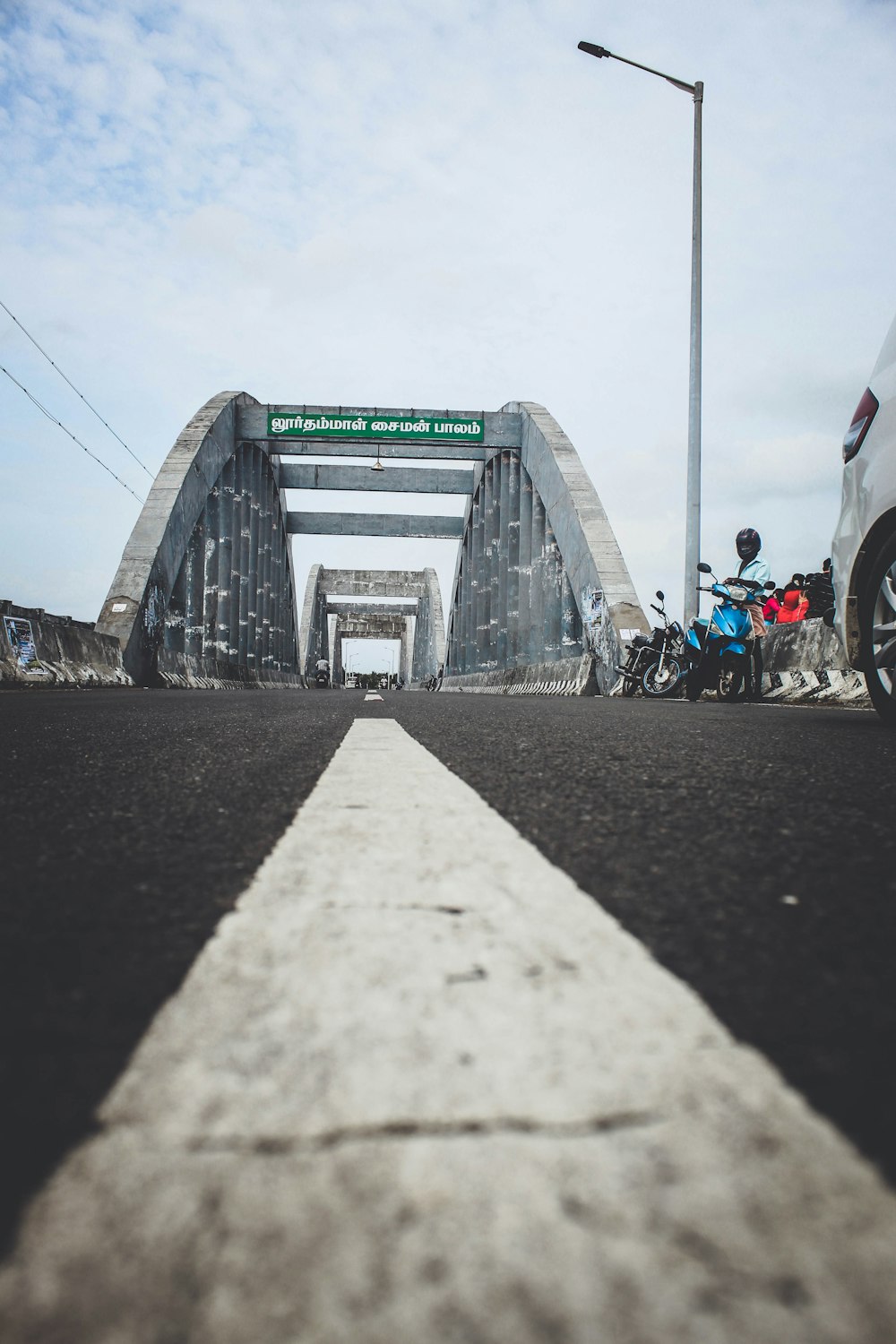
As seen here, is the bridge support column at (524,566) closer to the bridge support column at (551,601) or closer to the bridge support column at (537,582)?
the bridge support column at (537,582)

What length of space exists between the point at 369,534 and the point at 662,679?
2063 cm

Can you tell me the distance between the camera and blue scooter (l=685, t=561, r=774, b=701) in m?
9.09

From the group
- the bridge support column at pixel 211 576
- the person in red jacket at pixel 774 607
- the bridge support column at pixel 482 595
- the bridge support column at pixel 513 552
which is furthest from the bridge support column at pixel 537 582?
the person in red jacket at pixel 774 607

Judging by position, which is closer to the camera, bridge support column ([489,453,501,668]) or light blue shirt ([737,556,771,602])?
light blue shirt ([737,556,771,602])

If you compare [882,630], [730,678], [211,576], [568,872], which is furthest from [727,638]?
[211,576]

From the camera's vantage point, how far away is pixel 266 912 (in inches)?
41.0

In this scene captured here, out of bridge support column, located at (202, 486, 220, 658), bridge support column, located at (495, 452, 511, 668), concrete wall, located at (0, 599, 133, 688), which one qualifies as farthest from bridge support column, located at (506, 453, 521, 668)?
concrete wall, located at (0, 599, 133, 688)

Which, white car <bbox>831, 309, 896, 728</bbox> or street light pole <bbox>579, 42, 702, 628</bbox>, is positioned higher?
street light pole <bbox>579, 42, 702, 628</bbox>

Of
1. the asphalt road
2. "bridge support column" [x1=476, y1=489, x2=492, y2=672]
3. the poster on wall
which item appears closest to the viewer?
the asphalt road

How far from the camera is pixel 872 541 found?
13.5ft

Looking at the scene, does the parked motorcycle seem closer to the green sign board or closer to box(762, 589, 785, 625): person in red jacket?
box(762, 589, 785, 625): person in red jacket

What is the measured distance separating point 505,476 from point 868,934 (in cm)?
2470

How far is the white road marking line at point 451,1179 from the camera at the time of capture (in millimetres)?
440

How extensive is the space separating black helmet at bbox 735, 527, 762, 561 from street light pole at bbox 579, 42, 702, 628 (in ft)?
10.1
